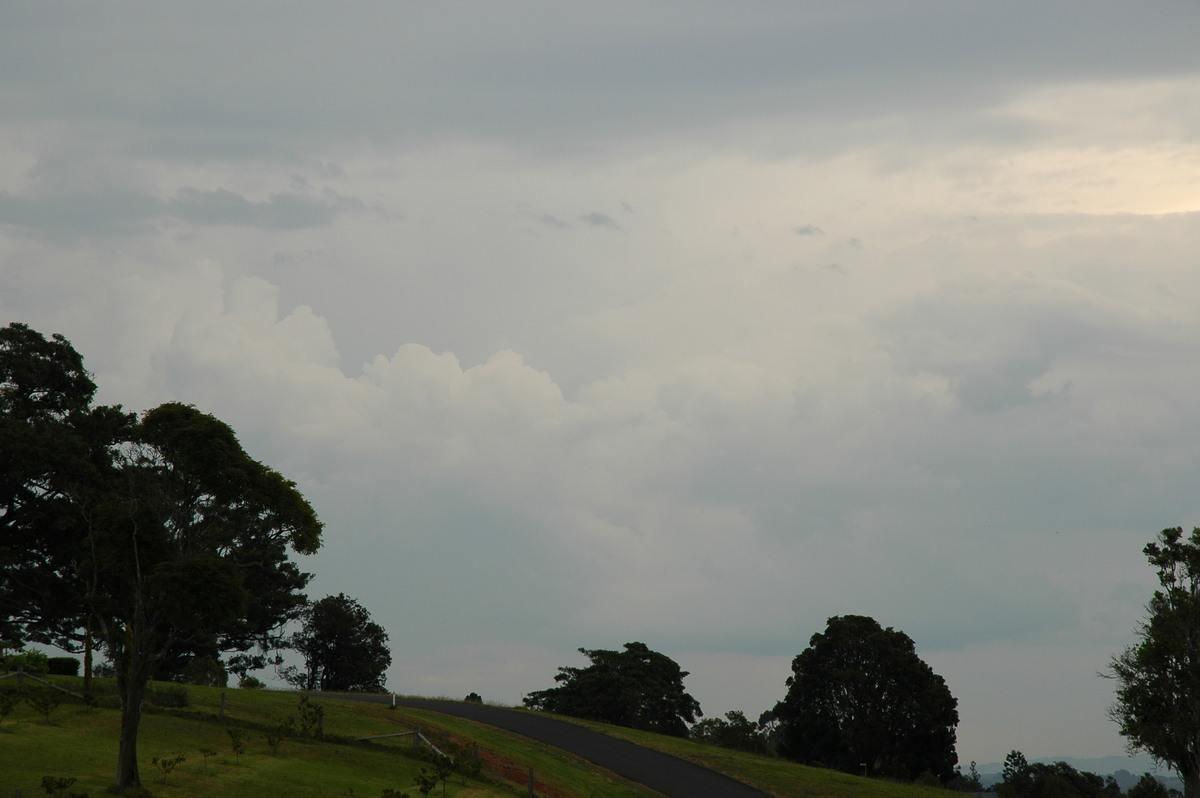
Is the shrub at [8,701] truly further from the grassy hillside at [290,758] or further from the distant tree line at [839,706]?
the distant tree line at [839,706]

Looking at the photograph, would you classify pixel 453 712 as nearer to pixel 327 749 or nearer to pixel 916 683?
pixel 327 749

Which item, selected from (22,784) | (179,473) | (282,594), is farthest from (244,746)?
(282,594)

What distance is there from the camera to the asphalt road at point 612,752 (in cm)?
5015

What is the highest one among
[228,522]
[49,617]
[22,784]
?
[228,522]

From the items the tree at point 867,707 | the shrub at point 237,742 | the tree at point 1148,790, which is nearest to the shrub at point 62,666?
the shrub at point 237,742

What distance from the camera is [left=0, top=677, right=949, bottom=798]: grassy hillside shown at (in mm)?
36969

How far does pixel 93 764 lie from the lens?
3703cm

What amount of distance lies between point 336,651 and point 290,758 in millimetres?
45485

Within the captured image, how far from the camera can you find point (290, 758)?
4291cm

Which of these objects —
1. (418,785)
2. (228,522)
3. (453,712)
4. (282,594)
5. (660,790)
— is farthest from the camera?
(282,594)

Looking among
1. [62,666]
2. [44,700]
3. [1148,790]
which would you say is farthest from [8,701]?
[1148,790]

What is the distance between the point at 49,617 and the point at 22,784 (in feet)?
75.2

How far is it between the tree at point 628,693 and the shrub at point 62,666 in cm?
3942

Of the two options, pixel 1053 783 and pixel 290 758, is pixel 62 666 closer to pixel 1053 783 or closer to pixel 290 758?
pixel 290 758
